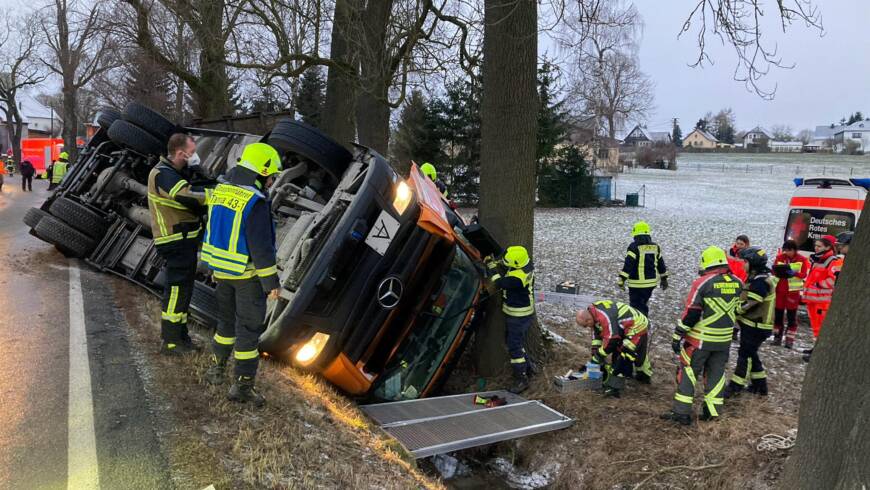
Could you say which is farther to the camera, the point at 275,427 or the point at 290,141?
the point at 290,141

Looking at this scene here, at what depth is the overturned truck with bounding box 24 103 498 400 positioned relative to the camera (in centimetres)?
421

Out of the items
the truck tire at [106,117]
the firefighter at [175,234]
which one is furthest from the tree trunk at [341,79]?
the firefighter at [175,234]

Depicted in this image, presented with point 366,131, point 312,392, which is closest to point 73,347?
point 312,392

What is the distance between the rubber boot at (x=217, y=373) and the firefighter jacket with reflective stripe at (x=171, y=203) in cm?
105

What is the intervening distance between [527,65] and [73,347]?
454 cm

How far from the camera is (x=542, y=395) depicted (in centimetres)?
547

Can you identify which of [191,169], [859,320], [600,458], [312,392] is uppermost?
[191,169]

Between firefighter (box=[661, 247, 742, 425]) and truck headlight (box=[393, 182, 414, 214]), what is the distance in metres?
2.42

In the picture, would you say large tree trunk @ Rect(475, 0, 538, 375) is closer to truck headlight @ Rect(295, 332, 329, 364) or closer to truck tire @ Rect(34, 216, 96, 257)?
truck headlight @ Rect(295, 332, 329, 364)

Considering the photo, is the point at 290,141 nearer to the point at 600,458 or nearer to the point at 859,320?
the point at 600,458

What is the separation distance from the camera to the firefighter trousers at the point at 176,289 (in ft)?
14.0

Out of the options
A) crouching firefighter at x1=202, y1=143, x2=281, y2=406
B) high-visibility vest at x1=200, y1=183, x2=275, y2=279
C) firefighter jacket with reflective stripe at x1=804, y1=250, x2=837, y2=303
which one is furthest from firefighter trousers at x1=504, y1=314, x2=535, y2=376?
firefighter jacket with reflective stripe at x1=804, y1=250, x2=837, y2=303

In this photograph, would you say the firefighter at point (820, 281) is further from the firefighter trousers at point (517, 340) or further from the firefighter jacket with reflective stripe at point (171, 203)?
the firefighter jacket with reflective stripe at point (171, 203)

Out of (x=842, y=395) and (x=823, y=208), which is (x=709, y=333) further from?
(x=823, y=208)
